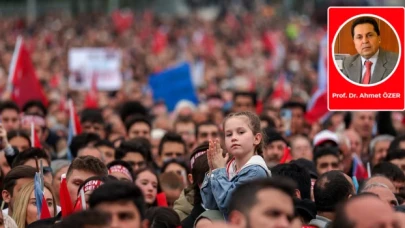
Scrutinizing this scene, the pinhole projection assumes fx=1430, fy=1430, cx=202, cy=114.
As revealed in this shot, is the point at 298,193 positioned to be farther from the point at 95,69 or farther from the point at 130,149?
the point at 95,69

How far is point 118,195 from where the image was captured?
28.2ft

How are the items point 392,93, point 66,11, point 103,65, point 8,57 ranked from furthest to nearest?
point 66,11 < point 8,57 < point 103,65 < point 392,93

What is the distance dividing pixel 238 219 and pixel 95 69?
2228cm

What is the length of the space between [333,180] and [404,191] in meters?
2.14

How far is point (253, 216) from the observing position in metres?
8.08

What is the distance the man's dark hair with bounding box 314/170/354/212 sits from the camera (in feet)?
34.8

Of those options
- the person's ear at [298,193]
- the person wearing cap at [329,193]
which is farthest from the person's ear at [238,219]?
the person's ear at [298,193]

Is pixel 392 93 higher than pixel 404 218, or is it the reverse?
pixel 392 93

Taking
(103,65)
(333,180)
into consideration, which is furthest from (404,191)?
(103,65)

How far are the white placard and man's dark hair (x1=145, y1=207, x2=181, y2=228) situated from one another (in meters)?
18.4

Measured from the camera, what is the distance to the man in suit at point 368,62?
1188 centimetres

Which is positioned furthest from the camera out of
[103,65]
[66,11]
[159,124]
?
[66,11]

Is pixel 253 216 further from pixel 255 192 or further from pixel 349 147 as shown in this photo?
pixel 349 147

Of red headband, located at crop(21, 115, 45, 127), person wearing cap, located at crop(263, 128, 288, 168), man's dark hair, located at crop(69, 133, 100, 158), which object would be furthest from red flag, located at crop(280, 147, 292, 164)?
red headband, located at crop(21, 115, 45, 127)
